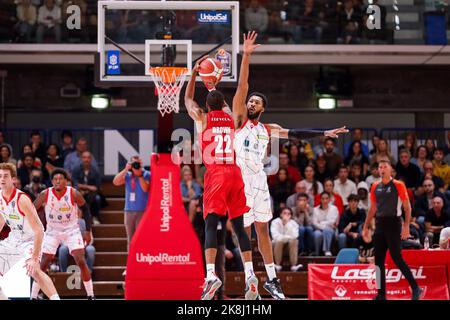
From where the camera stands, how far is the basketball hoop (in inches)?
431

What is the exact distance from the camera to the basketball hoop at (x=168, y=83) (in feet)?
35.9

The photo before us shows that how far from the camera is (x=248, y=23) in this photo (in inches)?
676

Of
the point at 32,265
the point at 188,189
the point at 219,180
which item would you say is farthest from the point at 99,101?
the point at 219,180

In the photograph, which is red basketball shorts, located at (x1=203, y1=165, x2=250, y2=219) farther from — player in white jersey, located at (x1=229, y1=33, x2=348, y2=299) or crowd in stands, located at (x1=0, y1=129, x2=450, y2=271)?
crowd in stands, located at (x1=0, y1=129, x2=450, y2=271)

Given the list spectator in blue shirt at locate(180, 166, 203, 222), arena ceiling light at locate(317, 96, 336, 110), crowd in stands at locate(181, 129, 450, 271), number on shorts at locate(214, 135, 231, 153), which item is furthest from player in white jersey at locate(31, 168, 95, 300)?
arena ceiling light at locate(317, 96, 336, 110)

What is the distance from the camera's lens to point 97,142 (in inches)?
Result: 736

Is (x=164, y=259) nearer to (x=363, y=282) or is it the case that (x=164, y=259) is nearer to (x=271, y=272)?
(x=271, y=272)

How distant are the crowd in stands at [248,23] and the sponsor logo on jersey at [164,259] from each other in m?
5.64

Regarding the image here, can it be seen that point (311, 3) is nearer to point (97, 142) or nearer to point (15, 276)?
point (97, 142)

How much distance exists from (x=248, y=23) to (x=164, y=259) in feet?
22.0

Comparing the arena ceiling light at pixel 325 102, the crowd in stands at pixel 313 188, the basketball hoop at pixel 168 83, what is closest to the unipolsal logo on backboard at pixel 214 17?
the basketball hoop at pixel 168 83

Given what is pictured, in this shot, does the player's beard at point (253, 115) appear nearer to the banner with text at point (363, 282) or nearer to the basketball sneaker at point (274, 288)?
the basketball sneaker at point (274, 288)
